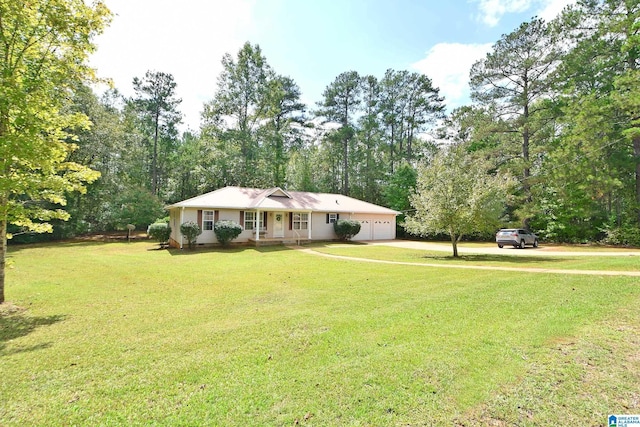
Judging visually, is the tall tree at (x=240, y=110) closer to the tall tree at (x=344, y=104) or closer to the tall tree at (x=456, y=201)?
the tall tree at (x=344, y=104)

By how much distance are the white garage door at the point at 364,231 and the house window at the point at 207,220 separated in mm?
12362

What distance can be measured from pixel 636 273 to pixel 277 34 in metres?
16.7

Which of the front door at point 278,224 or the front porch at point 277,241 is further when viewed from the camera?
the front door at point 278,224

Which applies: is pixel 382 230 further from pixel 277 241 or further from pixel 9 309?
pixel 9 309

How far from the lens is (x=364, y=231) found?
27797mm

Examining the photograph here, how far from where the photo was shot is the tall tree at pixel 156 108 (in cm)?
3638

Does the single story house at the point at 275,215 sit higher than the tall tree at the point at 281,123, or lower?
lower

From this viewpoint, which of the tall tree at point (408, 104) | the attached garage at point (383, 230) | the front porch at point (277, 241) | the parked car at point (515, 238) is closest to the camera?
the parked car at point (515, 238)

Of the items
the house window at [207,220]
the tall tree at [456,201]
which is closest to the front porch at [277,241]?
the house window at [207,220]

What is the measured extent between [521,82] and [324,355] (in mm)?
29553

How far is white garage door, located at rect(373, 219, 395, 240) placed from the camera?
2858cm

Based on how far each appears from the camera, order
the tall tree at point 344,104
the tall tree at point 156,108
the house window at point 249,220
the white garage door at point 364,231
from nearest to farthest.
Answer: the house window at point 249,220
the white garage door at point 364,231
the tall tree at point 156,108
the tall tree at point 344,104

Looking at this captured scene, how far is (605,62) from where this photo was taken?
20.9 m

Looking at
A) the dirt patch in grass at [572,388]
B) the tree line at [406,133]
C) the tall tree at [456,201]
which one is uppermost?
the tree line at [406,133]
